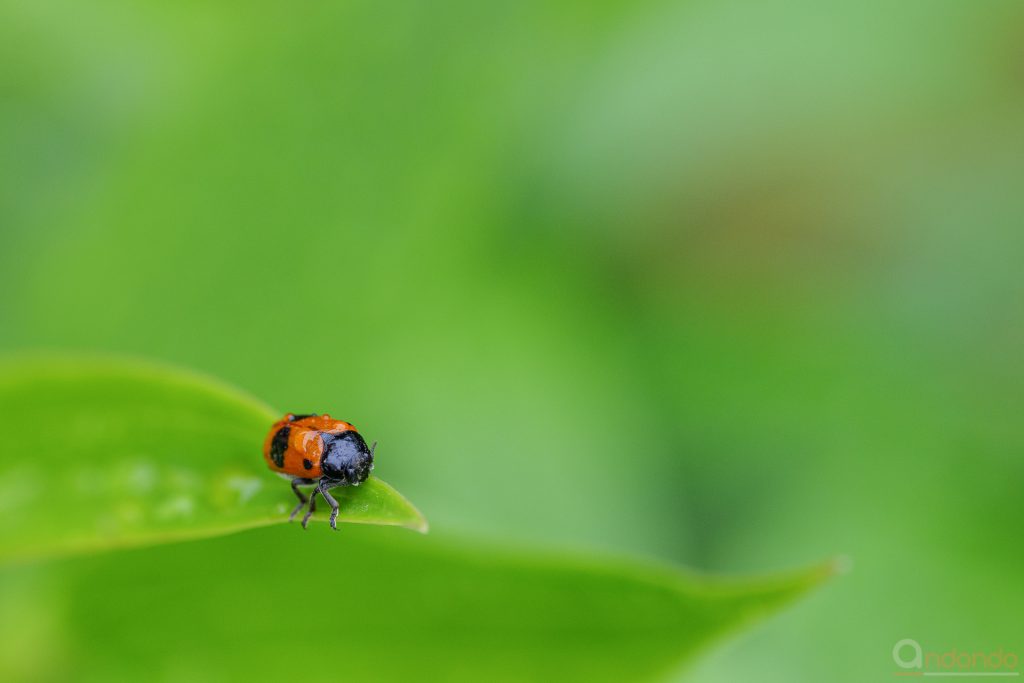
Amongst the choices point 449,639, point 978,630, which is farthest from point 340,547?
point 978,630

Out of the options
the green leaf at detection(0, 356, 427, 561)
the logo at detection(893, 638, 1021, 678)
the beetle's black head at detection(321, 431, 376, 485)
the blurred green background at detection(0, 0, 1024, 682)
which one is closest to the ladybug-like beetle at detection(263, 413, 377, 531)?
the beetle's black head at detection(321, 431, 376, 485)

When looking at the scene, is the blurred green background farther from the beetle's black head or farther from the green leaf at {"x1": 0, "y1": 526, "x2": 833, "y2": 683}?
the green leaf at {"x1": 0, "y1": 526, "x2": 833, "y2": 683}

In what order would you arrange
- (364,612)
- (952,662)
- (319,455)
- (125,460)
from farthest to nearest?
(952,662) → (319,455) → (364,612) → (125,460)

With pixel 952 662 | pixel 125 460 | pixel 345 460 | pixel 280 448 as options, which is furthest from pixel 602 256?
pixel 125 460

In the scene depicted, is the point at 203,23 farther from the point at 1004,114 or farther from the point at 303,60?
the point at 1004,114

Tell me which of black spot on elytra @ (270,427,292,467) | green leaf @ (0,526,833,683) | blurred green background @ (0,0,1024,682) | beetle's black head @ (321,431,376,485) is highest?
blurred green background @ (0,0,1024,682)

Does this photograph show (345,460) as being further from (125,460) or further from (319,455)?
(125,460)

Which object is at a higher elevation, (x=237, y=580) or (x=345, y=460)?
(x=345, y=460)
